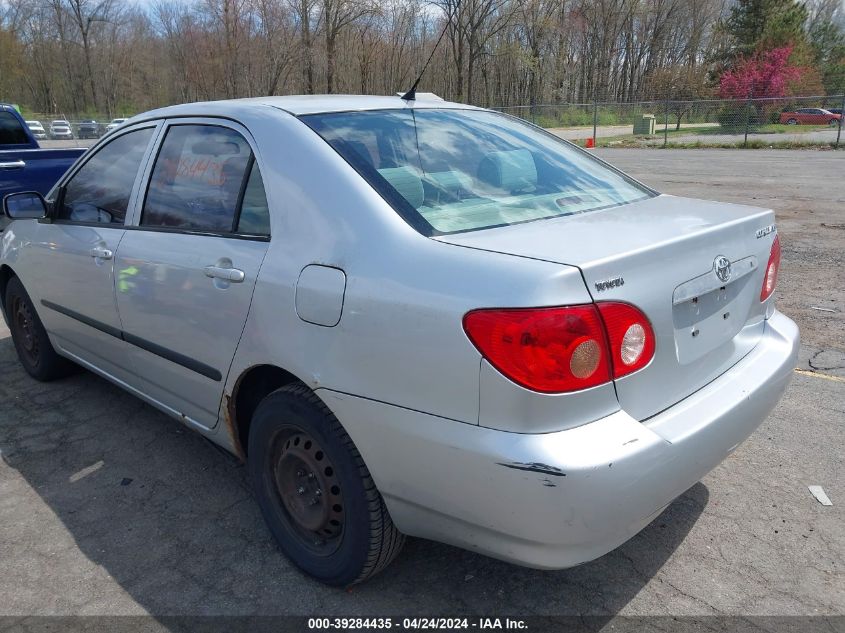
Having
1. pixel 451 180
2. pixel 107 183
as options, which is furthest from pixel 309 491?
pixel 107 183

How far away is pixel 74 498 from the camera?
125 inches

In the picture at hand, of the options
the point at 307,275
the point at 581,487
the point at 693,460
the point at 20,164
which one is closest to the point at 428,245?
the point at 307,275

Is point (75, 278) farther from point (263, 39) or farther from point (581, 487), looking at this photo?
point (263, 39)

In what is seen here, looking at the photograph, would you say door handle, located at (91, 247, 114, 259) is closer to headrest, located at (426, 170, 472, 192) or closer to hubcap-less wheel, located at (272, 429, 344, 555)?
hubcap-less wheel, located at (272, 429, 344, 555)

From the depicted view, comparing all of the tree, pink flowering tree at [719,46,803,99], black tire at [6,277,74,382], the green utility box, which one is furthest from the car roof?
the tree

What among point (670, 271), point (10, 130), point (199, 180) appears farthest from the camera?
point (10, 130)

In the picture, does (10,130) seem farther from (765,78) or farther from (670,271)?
(765,78)

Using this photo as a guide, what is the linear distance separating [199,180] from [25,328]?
2456mm

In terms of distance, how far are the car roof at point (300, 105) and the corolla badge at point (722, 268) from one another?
147 cm

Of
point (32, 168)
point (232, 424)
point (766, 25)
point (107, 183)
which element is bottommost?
point (232, 424)

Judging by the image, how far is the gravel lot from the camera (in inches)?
94.9

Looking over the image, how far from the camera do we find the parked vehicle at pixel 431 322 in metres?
1.84

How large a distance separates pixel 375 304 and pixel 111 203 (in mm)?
2082

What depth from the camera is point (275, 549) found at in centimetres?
276
